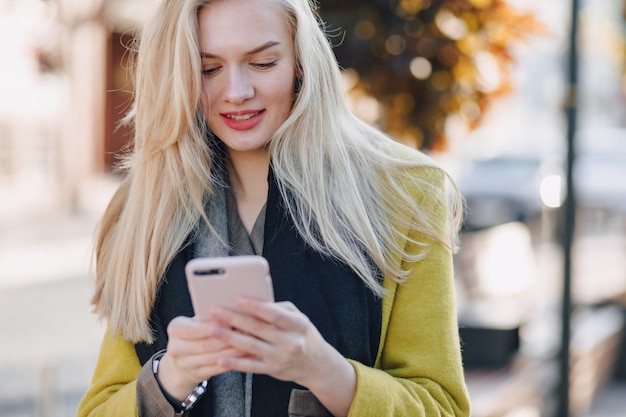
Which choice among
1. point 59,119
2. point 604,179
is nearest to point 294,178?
point 604,179

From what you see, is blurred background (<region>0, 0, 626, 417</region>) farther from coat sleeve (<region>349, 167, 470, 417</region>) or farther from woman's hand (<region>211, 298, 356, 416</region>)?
woman's hand (<region>211, 298, 356, 416</region>)

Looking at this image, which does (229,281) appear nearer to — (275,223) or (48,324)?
(275,223)

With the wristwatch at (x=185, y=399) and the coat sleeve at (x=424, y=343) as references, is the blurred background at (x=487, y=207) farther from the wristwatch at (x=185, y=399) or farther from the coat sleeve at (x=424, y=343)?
the coat sleeve at (x=424, y=343)

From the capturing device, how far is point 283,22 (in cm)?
201

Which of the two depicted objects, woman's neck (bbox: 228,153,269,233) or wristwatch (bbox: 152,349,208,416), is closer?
wristwatch (bbox: 152,349,208,416)

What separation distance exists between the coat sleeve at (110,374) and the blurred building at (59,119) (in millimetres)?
13921

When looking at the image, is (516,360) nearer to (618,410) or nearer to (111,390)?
(618,410)

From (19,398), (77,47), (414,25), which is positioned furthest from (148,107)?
(77,47)

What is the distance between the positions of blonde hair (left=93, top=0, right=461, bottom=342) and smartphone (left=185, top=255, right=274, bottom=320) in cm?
38

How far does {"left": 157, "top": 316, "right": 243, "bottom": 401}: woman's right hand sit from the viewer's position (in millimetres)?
1607

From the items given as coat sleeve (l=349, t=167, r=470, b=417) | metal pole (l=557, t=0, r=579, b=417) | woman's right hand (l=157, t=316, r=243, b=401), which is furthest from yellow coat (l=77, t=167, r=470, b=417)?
metal pole (l=557, t=0, r=579, b=417)

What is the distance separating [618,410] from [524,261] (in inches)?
45.1

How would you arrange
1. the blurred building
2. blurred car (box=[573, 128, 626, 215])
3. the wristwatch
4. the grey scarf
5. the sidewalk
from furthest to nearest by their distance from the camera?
the blurred building
blurred car (box=[573, 128, 626, 215])
the sidewalk
the grey scarf
the wristwatch

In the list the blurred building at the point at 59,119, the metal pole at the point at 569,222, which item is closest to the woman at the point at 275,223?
the metal pole at the point at 569,222
